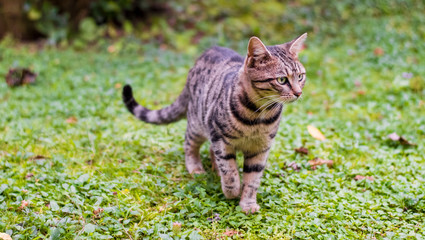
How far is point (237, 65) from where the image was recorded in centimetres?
382

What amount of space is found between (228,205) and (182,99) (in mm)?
1357

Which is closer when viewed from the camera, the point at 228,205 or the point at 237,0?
the point at 228,205

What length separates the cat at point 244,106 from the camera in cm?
318

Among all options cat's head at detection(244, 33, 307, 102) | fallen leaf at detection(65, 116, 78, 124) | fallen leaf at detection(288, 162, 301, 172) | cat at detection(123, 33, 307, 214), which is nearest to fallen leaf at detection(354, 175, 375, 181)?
fallen leaf at detection(288, 162, 301, 172)

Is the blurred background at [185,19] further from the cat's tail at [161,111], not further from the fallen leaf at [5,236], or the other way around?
the fallen leaf at [5,236]

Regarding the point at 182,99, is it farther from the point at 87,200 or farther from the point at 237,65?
the point at 87,200

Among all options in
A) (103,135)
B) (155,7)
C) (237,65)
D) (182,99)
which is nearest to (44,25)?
(155,7)

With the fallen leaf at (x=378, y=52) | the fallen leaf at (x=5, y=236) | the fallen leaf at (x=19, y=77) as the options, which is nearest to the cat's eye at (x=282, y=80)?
the fallen leaf at (x=5, y=236)

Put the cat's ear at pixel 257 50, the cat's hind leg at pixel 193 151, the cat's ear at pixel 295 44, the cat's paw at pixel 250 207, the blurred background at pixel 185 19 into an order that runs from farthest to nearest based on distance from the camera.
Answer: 1. the blurred background at pixel 185 19
2. the cat's hind leg at pixel 193 151
3. the cat's paw at pixel 250 207
4. the cat's ear at pixel 295 44
5. the cat's ear at pixel 257 50

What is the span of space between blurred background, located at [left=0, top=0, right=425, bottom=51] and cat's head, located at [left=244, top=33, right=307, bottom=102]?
16.9ft

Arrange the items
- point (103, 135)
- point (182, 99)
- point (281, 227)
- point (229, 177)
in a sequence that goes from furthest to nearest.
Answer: point (103, 135)
point (182, 99)
point (229, 177)
point (281, 227)

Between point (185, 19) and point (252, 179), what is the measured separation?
638cm

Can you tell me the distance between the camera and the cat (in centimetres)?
318

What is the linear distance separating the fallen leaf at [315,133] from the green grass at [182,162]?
7 centimetres
